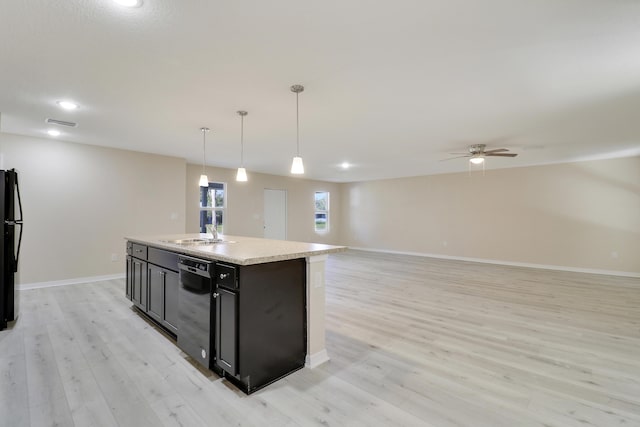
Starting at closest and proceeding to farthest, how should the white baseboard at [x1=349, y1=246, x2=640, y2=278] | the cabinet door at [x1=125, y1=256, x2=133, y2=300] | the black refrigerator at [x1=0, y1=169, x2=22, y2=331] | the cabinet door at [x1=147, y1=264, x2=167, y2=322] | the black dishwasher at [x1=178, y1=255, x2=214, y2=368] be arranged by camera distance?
the black dishwasher at [x1=178, y1=255, x2=214, y2=368] → the cabinet door at [x1=147, y1=264, x2=167, y2=322] → the black refrigerator at [x1=0, y1=169, x2=22, y2=331] → the cabinet door at [x1=125, y1=256, x2=133, y2=300] → the white baseboard at [x1=349, y1=246, x2=640, y2=278]

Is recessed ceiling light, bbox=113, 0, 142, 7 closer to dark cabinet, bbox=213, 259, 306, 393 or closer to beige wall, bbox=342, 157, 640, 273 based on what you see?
dark cabinet, bbox=213, 259, 306, 393

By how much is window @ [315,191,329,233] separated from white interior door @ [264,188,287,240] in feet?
4.79

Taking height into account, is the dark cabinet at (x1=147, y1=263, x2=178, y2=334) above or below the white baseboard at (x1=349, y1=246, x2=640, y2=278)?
above

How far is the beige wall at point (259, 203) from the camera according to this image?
686 centimetres

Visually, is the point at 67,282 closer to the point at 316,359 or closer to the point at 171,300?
the point at 171,300

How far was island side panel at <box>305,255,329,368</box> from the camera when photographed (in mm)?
2338

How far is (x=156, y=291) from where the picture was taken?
9.86ft

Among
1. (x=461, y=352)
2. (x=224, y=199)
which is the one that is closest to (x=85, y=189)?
(x=224, y=199)

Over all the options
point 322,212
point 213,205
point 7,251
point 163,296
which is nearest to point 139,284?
point 163,296

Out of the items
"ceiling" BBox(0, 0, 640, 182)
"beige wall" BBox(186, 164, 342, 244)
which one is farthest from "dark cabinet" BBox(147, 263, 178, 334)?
"beige wall" BBox(186, 164, 342, 244)

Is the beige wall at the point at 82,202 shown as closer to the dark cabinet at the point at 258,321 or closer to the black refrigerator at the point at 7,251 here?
the black refrigerator at the point at 7,251

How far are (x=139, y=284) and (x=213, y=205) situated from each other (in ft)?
13.6

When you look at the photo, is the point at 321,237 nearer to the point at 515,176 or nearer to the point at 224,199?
the point at 224,199

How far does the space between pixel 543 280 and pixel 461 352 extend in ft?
13.5
